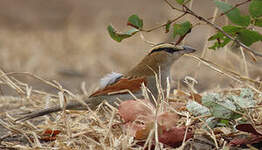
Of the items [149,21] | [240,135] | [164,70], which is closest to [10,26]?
[149,21]

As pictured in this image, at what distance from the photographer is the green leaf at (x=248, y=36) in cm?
362

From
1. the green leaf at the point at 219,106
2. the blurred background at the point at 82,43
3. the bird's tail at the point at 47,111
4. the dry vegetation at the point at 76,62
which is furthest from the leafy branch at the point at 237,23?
the blurred background at the point at 82,43

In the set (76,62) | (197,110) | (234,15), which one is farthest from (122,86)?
(76,62)

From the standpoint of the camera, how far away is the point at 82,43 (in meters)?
11.8

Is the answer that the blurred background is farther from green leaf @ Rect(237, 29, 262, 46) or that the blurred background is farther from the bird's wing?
green leaf @ Rect(237, 29, 262, 46)

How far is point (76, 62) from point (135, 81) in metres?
5.49

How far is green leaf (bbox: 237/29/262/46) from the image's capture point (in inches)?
142

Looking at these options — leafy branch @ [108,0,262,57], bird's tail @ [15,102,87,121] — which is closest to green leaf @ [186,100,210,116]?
leafy branch @ [108,0,262,57]

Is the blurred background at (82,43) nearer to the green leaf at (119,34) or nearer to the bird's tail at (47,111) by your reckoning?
the bird's tail at (47,111)

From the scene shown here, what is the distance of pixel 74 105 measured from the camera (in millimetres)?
4945

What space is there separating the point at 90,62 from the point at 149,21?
4320mm

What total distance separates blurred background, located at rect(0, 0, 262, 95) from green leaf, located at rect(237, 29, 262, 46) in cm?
251

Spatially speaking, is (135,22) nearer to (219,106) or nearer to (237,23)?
(237,23)

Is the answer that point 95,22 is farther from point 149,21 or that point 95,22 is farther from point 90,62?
point 90,62
